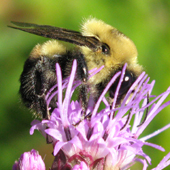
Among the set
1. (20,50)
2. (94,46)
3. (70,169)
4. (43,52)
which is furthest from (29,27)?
(20,50)

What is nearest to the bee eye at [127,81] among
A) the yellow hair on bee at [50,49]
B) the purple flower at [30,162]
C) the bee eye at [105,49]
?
the bee eye at [105,49]

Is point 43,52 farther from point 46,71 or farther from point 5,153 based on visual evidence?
point 5,153

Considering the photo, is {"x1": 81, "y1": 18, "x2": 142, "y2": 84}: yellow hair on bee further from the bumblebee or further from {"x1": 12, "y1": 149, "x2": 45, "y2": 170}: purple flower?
{"x1": 12, "y1": 149, "x2": 45, "y2": 170}: purple flower

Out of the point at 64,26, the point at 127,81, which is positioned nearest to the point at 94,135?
the point at 127,81

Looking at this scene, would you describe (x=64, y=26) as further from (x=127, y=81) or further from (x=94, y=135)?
(x=94, y=135)

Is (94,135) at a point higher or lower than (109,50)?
lower

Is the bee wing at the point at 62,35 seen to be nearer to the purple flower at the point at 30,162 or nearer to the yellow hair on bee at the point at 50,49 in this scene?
the yellow hair on bee at the point at 50,49

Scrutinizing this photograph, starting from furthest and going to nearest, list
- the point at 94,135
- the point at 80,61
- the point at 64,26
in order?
the point at 64,26 < the point at 80,61 < the point at 94,135
